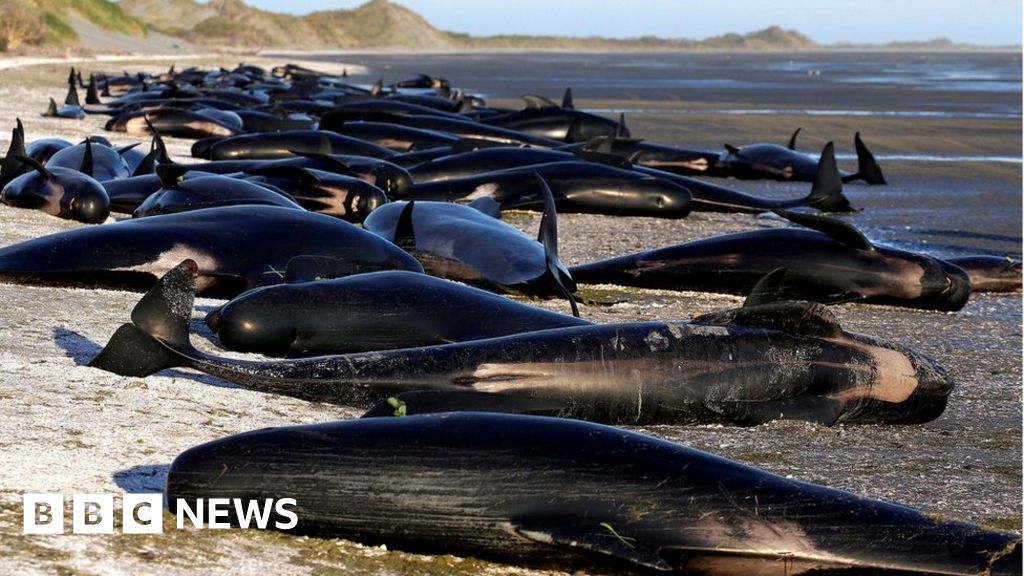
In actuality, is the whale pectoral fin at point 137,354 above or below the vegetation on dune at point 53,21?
above

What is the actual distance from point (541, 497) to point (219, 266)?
11.1 ft

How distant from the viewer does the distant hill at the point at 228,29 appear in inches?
2339

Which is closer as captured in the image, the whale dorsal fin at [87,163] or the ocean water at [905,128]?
the whale dorsal fin at [87,163]

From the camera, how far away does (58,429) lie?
395cm

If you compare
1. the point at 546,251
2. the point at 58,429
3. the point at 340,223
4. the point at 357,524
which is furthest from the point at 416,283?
the point at 357,524

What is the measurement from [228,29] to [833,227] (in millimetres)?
115641

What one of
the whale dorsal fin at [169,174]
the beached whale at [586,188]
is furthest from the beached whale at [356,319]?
the beached whale at [586,188]

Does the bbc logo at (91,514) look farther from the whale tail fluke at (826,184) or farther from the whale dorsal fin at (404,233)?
the whale tail fluke at (826,184)

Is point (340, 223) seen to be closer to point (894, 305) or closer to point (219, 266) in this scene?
point (219, 266)

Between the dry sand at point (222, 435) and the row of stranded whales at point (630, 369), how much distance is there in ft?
0.27

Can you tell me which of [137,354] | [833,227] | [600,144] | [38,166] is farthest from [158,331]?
[600,144]

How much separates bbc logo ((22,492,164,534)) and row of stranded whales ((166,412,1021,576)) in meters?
0.08

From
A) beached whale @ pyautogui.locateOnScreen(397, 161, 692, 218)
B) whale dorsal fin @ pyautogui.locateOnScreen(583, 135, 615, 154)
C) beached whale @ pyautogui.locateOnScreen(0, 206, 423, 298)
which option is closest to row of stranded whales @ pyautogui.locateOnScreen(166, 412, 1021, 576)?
beached whale @ pyautogui.locateOnScreen(0, 206, 423, 298)

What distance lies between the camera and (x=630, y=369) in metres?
4.73
